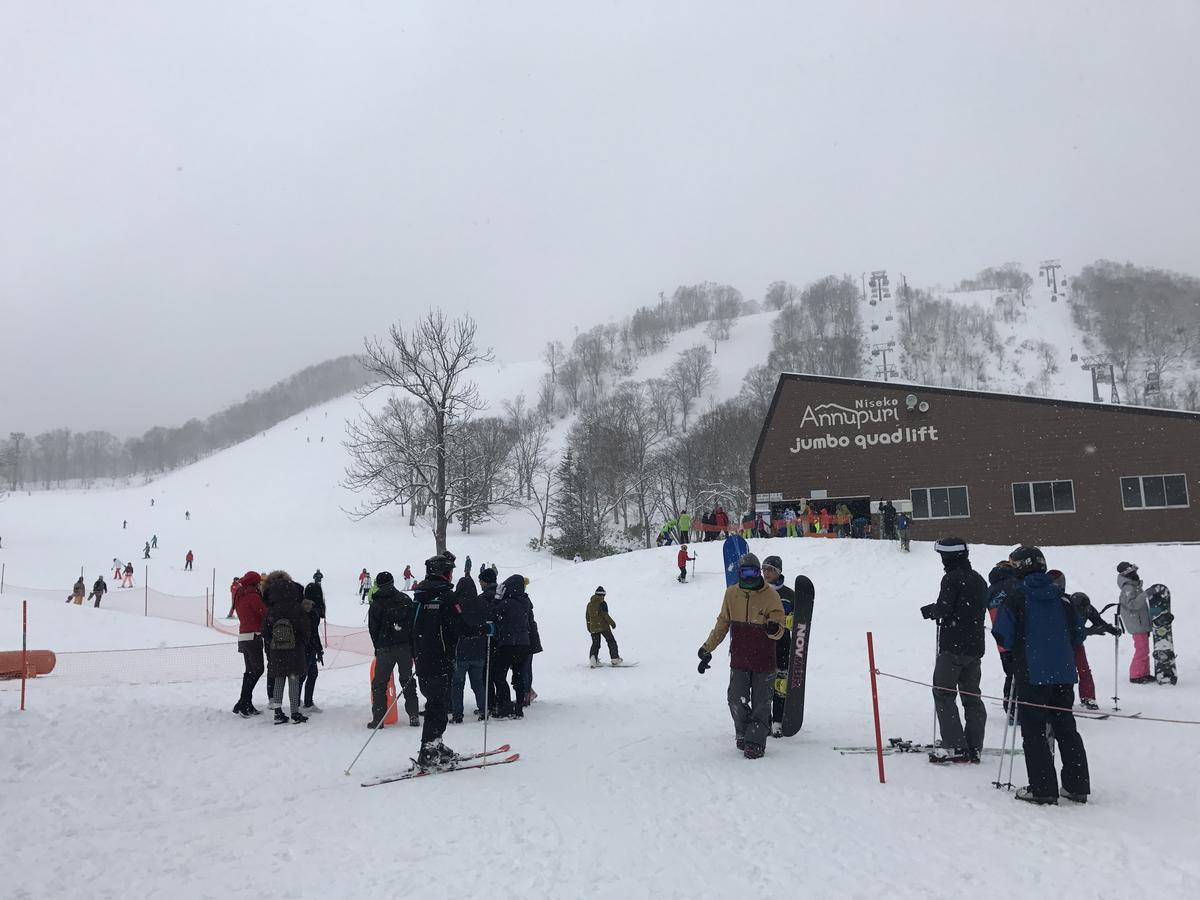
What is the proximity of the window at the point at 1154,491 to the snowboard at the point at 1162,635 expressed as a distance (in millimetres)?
21716

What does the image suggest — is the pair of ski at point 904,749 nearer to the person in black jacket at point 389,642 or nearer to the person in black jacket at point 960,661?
the person in black jacket at point 960,661

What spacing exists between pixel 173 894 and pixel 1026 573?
21.3 feet

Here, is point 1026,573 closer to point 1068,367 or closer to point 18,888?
point 18,888

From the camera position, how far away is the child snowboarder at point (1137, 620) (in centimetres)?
1087

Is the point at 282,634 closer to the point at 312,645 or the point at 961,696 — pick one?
the point at 312,645

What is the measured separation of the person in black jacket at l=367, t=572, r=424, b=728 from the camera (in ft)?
30.2

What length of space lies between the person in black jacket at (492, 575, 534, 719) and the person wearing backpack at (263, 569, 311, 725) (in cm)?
241

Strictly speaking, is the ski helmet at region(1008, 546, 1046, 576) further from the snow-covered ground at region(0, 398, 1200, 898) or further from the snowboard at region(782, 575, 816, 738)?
the snowboard at region(782, 575, 816, 738)

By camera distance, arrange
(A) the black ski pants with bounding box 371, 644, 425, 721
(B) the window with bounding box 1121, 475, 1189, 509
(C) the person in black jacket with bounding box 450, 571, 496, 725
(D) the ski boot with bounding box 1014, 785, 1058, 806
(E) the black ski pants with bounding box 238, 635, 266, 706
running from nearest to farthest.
Answer: (D) the ski boot with bounding box 1014, 785, 1058, 806
(A) the black ski pants with bounding box 371, 644, 425, 721
(C) the person in black jacket with bounding box 450, 571, 496, 725
(E) the black ski pants with bounding box 238, 635, 266, 706
(B) the window with bounding box 1121, 475, 1189, 509

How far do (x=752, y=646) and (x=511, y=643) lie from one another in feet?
12.6

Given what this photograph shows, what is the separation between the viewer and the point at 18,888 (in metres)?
4.71

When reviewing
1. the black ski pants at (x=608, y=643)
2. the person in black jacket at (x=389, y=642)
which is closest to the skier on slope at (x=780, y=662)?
the person in black jacket at (x=389, y=642)

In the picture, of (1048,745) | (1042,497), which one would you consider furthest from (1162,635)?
(1042,497)

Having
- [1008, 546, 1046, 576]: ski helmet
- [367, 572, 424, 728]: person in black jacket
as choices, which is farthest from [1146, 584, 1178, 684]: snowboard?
[367, 572, 424, 728]: person in black jacket
